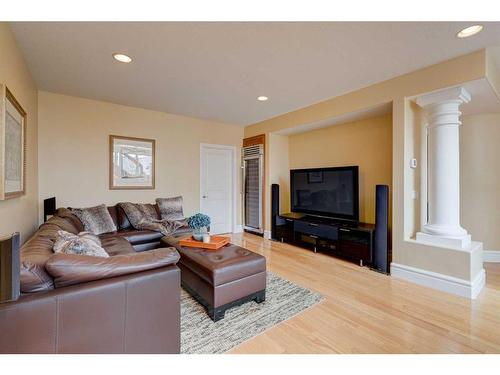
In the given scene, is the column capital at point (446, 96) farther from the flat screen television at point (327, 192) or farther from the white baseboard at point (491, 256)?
the white baseboard at point (491, 256)

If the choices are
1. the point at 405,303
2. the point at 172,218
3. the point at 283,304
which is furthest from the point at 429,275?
the point at 172,218

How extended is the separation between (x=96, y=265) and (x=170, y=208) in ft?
9.35

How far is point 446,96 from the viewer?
2537 mm

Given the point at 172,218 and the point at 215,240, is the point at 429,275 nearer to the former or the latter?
the point at 215,240

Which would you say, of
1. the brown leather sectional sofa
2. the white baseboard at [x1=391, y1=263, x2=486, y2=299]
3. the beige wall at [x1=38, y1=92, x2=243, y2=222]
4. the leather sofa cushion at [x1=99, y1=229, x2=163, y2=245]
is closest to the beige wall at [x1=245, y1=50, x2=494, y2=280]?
the white baseboard at [x1=391, y1=263, x2=486, y2=299]

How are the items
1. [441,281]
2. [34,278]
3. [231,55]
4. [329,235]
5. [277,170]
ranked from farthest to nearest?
1. [277,170]
2. [329,235]
3. [441,281]
4. [231,55]
5. [34,278]

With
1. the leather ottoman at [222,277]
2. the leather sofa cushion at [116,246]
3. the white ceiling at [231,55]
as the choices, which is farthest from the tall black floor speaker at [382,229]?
the leather sofa cushion at [116,246]

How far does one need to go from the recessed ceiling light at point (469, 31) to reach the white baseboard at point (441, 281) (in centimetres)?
225

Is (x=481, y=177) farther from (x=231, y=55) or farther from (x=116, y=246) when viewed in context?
(x=116, y=246)

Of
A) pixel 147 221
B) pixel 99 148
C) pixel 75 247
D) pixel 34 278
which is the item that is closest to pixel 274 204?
pixel 147 221

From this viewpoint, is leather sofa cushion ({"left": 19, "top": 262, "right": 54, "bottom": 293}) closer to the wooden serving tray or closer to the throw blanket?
the wooden serving tray

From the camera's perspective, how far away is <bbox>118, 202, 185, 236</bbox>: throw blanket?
3496 mm

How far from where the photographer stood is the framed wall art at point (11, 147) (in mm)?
1674

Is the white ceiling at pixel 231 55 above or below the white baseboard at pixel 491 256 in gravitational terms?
above
